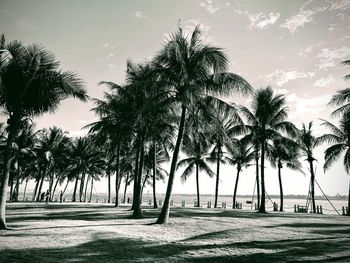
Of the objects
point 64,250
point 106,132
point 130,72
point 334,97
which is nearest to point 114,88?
point 130,72

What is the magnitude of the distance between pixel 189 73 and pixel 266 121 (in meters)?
12.1

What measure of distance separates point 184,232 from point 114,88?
41.3 ft

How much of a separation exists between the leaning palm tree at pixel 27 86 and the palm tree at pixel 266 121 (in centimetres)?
1584

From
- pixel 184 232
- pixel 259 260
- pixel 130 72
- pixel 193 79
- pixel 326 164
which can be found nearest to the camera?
pixel 259 260

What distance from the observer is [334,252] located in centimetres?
714

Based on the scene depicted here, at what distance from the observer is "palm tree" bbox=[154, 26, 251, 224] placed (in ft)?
42.2

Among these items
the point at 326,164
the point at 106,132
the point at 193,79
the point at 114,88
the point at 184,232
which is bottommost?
the point at 184,232

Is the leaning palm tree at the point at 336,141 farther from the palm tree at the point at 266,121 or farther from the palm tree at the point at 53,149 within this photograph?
the palm tree at the point at 53,149

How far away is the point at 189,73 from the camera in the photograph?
13.4 metres

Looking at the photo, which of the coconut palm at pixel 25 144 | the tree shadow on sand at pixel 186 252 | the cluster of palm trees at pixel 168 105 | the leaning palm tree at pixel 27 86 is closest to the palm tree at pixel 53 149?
the coconut palm at pixel 25 144

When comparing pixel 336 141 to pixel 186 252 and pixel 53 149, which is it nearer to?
pixel 186 252

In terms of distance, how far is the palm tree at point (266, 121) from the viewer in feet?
74.3

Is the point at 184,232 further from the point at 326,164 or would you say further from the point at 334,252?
the point at 326,164

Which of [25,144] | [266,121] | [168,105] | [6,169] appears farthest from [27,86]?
[25,144]
